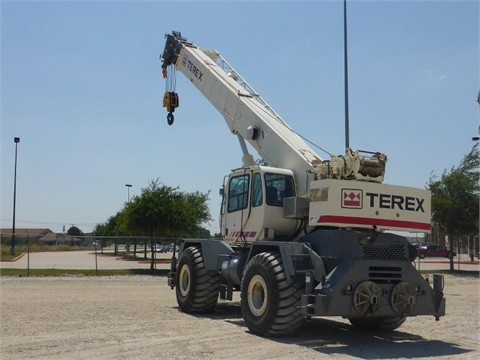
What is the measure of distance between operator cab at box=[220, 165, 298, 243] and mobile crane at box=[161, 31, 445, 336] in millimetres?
21

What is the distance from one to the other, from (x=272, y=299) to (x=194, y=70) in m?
8.95

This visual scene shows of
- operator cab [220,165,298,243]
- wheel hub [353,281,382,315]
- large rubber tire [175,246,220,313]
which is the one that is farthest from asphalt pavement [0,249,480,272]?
wheel hub [353,281,382,315]

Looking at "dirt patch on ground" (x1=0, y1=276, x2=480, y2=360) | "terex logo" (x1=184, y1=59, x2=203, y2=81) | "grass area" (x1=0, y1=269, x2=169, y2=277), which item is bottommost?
"dirt patch on ground" (x1=0, y1=276, x2=480, y2=360)

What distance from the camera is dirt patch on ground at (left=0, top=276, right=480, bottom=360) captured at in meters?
10.1

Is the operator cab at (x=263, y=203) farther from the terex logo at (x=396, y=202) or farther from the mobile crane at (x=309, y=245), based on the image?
the terex logo at (x=396, y=202)

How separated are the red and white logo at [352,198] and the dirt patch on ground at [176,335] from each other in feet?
8.28

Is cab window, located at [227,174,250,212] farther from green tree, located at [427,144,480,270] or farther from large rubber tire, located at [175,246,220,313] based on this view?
green tree, located at [427,144,480,270]

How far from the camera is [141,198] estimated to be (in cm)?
3425

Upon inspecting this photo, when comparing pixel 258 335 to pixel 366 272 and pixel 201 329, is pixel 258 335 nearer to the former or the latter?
pixel 201 329

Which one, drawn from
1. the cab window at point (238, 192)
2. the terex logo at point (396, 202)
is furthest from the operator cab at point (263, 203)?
the terex logo at point (396, 202)

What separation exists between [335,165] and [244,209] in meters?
2.75

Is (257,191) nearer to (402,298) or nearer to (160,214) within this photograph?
(402,298)

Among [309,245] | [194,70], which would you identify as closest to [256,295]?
[309,245]

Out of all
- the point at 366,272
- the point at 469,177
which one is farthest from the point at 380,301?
the point at 469,177
